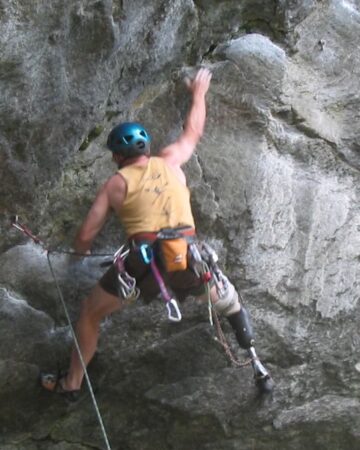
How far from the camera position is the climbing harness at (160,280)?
4.78 metres

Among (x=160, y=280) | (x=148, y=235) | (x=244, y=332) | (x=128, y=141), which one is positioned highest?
(x=128, y=141)

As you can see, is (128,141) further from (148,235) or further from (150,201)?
(148,235)

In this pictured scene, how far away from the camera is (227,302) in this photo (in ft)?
16.9

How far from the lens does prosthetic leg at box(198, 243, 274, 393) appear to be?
500 cm

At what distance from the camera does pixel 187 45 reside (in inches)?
238

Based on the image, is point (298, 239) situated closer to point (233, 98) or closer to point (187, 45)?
point (233, 98)

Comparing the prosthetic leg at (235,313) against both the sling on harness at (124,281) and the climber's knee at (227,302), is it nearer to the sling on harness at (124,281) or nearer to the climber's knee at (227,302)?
the climber's knee at (227,302)

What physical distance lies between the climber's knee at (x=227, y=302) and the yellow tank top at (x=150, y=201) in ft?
1.90

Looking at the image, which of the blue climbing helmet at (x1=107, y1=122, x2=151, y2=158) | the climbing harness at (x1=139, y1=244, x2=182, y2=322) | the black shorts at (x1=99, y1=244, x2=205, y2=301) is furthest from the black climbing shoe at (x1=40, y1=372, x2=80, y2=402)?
the blue climbing helmet at (x1=107, y1=122, x2=151, y2=158)

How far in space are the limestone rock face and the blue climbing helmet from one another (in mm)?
579

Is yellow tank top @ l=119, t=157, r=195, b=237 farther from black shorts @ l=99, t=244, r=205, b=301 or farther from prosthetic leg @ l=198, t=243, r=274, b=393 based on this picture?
prosthetic leg @ l=198, t=243, r=274, b=393

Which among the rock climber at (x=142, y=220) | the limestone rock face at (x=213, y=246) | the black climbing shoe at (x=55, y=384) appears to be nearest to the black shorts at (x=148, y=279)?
the rock climber at (x=142, y=220)

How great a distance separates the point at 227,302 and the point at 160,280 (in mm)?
601

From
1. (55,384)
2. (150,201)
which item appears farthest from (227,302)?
(55,384)
